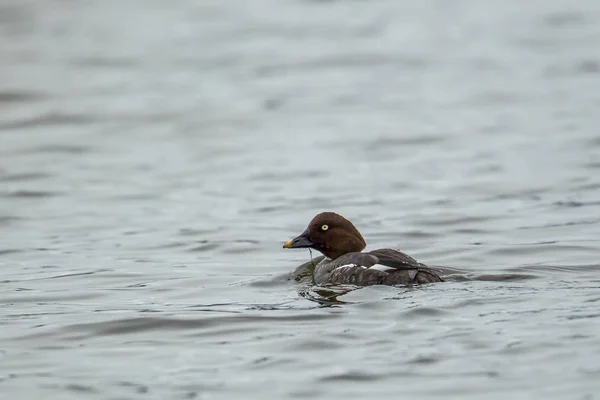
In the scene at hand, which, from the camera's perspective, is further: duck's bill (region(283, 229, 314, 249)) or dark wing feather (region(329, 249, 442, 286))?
duck's bill (region(283, 229, 314, 249))

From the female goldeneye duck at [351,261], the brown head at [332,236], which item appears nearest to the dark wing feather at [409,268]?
the female goldeneye duck at [351,261]

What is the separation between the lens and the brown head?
39.5 feet

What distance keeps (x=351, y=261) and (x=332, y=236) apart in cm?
70

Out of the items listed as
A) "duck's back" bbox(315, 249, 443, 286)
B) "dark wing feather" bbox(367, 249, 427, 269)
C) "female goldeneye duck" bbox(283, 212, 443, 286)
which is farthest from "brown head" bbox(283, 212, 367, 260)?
"dark wing feather" bbox(367, 249, 427, 269)

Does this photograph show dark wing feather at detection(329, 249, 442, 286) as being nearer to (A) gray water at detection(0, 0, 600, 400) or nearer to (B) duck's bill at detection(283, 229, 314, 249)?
(A) gray water at detection(0, 0, 600, 400)

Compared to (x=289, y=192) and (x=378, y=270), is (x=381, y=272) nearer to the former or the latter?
(x=378, y=270)

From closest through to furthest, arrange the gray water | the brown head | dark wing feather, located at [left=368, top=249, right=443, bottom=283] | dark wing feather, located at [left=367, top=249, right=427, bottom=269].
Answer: the gray water → dark wing feather, located at [left=368, top=249, right=443, bottom=283] → dark wing feather, located at [left=367, top=249, right=427, bottom=269] → the brown head

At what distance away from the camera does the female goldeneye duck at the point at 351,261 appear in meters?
10.9

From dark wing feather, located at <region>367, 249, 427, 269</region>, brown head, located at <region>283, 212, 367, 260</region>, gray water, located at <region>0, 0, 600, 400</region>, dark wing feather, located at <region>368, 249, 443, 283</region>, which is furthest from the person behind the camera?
brown head, located at <region>283, 212, 367, 260</region>

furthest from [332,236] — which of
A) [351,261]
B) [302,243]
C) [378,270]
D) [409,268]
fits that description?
[409,268]

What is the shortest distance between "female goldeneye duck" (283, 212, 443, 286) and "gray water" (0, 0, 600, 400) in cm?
27

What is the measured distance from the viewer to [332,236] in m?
12.1

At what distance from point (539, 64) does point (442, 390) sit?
18178 millimetres

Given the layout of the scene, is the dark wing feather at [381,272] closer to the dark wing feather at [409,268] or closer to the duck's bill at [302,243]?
the dark wing feather at [409,268]
